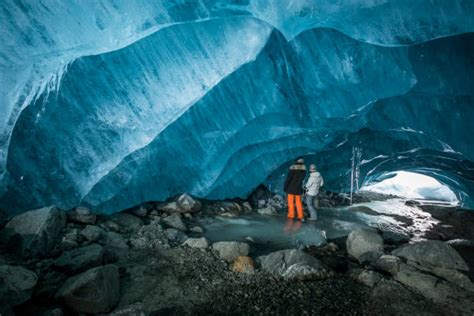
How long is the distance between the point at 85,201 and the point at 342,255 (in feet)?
15.1

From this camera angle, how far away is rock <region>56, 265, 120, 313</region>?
2443 millimetres

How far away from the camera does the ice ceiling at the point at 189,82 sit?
14.2ft

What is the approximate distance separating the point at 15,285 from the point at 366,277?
372 cm

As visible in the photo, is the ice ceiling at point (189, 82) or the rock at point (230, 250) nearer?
the rock at point (230, 250)

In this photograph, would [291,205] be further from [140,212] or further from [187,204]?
[140,212]

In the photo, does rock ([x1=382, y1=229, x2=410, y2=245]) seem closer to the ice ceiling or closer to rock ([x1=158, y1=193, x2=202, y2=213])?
the ice ceiling

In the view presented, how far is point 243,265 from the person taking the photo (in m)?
3.53

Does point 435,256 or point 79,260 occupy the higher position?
point 79,260

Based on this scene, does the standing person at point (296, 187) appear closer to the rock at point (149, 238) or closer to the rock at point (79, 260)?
the rock at point (149, 238)

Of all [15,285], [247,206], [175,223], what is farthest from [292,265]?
[247,206]

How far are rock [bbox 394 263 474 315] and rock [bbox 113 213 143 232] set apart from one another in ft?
13.6

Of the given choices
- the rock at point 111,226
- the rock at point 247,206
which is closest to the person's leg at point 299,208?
the rock at point 247,206

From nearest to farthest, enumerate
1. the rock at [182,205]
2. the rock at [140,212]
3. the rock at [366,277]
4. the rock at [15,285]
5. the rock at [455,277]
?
the rock at [15,285] < the rock at [366,277] < the rock at [455,277] < the rock at [140,212] < the rock at [182,205]

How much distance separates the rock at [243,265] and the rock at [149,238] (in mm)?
1246
